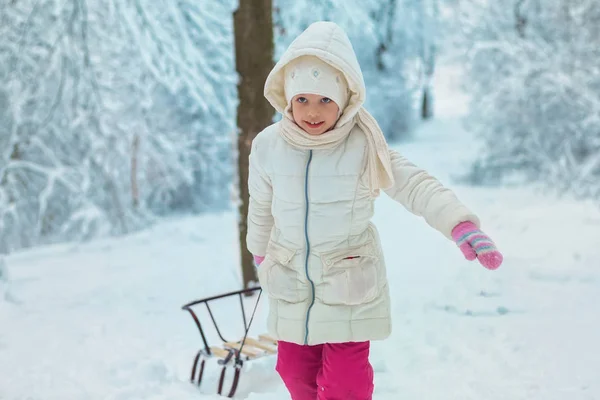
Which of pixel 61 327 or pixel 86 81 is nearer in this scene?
pixel 61 327

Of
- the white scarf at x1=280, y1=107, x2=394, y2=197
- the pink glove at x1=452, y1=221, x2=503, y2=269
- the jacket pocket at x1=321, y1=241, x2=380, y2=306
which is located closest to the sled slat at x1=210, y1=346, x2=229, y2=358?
the jacket pocket at x1=321, y1=241, x2=380, y2=306

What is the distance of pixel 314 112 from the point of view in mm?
2252

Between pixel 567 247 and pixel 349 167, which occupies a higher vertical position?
pixel 349 167

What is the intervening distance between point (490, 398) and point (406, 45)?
45.9ft

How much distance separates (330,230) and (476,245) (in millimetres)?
514

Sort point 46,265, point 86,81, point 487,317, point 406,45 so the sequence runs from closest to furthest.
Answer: point 487,317 → point 46,265 → point 86,81 → point 406,45

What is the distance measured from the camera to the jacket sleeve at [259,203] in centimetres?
247

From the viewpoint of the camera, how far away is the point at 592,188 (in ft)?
28.6

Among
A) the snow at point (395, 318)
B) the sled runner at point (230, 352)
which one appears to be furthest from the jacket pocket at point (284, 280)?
the snow at point (395, 318)

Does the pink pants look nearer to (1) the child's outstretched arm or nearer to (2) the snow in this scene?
(1) the child's outstretched arm

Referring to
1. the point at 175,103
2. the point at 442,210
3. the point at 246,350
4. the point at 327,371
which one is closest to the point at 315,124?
the point at 442,210

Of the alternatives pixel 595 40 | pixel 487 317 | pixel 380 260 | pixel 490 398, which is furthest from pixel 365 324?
pixel 595 40

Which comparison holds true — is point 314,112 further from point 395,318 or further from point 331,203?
point 395,318

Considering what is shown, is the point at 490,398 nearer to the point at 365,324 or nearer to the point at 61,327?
the point at 365,324
